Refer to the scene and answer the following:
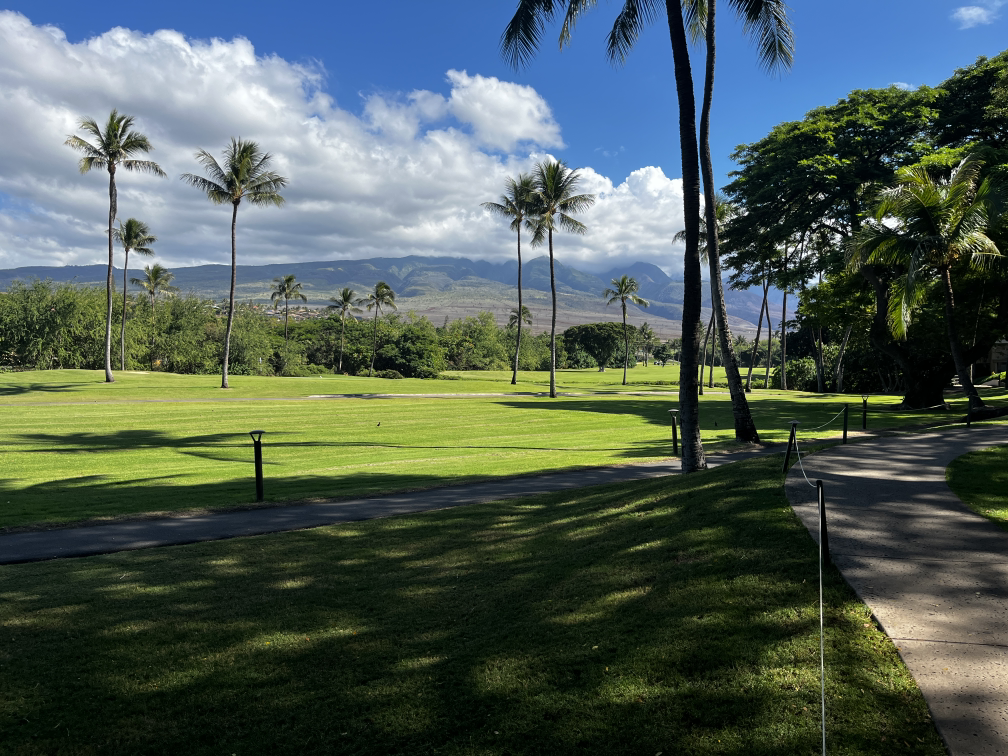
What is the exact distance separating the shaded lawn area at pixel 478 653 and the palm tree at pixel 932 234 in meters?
17.9

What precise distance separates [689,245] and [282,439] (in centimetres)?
1616

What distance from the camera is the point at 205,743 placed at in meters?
3.76

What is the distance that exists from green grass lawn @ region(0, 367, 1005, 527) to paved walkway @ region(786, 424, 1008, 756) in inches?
337

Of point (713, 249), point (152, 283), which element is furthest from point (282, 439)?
point (152, 283)

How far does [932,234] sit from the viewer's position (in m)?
20.7

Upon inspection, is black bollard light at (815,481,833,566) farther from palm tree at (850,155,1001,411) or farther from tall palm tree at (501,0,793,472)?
palm tree at (850,155,1001,411)

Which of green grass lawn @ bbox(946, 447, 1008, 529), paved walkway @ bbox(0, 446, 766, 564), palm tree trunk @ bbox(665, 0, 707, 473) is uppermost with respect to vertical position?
palm tree trunk @ bbox(665, 0, 707, 473)

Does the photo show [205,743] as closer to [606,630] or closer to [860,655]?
[606,630]

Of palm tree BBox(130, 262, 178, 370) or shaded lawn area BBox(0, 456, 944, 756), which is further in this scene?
palm tree BBox(130, 262, 178, 370)

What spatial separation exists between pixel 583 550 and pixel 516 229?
48249mm

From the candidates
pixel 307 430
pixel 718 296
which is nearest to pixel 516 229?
pixel 307 430

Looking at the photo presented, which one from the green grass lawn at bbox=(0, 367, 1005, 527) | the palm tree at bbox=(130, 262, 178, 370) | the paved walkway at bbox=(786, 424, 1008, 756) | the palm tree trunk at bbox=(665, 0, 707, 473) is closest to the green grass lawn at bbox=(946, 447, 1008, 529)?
the paved walkway at bbox=(786, 424, 1008, 756)

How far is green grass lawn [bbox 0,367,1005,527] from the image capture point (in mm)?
13258

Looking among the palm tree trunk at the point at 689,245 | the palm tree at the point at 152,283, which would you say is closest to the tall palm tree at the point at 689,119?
the palm tree trunk at the point at 689,245
